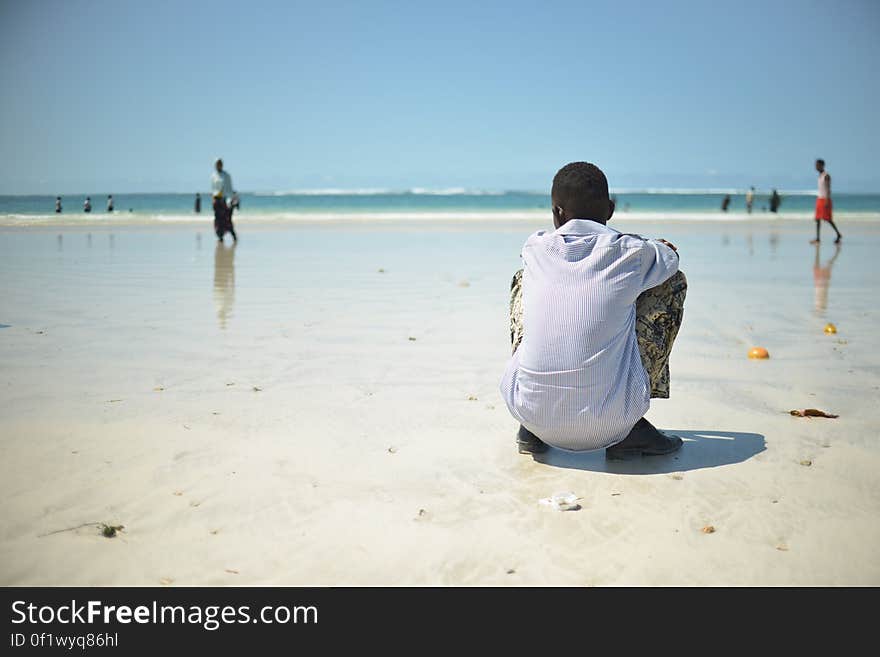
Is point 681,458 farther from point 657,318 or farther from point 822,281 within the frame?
point 822,281

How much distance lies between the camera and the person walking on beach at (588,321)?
2.98m

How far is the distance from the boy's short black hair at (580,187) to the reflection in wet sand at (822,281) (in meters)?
5.23

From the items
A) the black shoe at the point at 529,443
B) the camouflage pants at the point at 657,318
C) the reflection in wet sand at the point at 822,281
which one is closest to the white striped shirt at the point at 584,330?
Result: the camouflage pants at the point at 657,318

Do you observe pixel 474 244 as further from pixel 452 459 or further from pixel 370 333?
pixel 452 459

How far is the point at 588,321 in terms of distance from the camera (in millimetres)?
2973

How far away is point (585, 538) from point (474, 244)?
44.9ft

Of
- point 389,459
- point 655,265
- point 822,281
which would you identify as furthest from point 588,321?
point 822,281

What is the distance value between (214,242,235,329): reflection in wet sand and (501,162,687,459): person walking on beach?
4.02 meters

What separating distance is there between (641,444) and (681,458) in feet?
0.78

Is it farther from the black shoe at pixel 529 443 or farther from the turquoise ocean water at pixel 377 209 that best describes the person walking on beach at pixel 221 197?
the black shoe at pixel 529 443

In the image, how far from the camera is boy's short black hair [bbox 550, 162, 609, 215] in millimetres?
3062

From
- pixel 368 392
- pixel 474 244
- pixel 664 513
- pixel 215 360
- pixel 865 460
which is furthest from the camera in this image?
pixel 474 244
